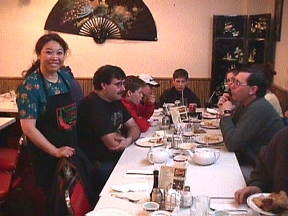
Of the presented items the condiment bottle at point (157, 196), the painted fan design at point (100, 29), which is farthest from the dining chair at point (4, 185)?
the painted fan design at point (100, 29)

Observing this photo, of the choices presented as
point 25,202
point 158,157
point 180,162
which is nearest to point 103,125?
point 158,157

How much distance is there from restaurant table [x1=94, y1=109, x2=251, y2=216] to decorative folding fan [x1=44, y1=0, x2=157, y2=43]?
3.09 metres

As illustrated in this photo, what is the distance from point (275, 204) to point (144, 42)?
4.21 m

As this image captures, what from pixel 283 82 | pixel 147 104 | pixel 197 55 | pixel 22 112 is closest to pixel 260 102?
pixel 147 104

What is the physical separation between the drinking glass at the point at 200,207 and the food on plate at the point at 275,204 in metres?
0.19

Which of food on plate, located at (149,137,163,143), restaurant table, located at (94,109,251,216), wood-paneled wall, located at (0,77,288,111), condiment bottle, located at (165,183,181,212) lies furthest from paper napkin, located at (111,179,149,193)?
wood-paneled wall, located at (0,77,288,111)

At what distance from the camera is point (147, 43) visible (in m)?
5.39

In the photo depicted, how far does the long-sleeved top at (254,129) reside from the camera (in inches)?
96.5

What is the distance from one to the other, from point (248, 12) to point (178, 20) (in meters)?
0.95

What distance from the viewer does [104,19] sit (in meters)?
5.32

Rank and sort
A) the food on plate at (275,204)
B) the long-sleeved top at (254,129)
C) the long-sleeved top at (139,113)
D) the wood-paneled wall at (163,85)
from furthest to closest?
the wood-paneled wall at (163,85) → the long-sleeved top at (139,113) → the long-sleeved top at (254,129) → the food on plate at (275,204)

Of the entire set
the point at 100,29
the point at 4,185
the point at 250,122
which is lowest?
the point at 4,185

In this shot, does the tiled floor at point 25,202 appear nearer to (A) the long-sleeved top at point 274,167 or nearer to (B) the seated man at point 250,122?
(B) the seated man at point 250,122

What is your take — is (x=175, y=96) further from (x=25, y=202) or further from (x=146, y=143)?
(x=25, y=202)
